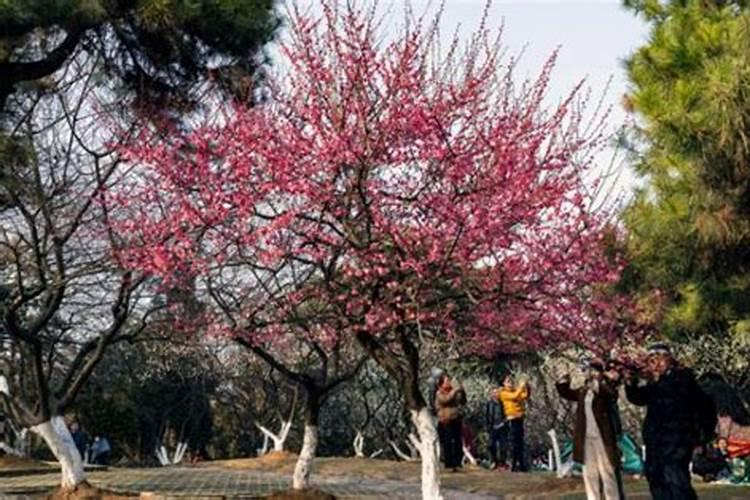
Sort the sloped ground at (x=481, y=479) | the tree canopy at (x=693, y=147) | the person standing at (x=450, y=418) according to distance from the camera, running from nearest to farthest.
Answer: the tree canopy at (x=693, y=147) < the sloped ground at (x=481, y=479) < the person standing at (x=450, y=418)

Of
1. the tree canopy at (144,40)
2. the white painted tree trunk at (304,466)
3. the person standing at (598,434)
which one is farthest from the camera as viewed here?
the white painted tree trunk at (304,466)

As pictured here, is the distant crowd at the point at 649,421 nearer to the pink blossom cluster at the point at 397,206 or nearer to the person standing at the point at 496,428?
the pink blossom cluster at the point at 397,206

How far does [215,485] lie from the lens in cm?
1652

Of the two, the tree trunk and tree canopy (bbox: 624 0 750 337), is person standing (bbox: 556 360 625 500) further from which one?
the tree trunk

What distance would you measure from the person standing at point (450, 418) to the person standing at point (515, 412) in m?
0.87

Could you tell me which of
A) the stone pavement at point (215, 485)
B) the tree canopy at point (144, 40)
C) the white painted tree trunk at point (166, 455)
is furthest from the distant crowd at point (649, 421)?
the white painted tree trunk at point (166, 455)

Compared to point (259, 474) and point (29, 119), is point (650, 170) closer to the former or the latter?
point (29, 119)

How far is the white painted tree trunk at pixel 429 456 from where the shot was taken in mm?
10664

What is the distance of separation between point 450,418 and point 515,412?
1.35 meters

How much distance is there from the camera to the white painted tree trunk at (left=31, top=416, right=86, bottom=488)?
13.3m

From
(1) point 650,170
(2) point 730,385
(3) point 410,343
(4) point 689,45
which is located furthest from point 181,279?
(2) point 730,385

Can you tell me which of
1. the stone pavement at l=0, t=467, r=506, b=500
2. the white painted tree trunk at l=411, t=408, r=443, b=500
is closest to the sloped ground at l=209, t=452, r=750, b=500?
the stone pavement at l=0, t=467, r=506, b=500

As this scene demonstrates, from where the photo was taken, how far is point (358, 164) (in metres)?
10.5

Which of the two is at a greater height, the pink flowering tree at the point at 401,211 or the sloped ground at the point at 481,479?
the pink flowering tree at the point at 401,211
